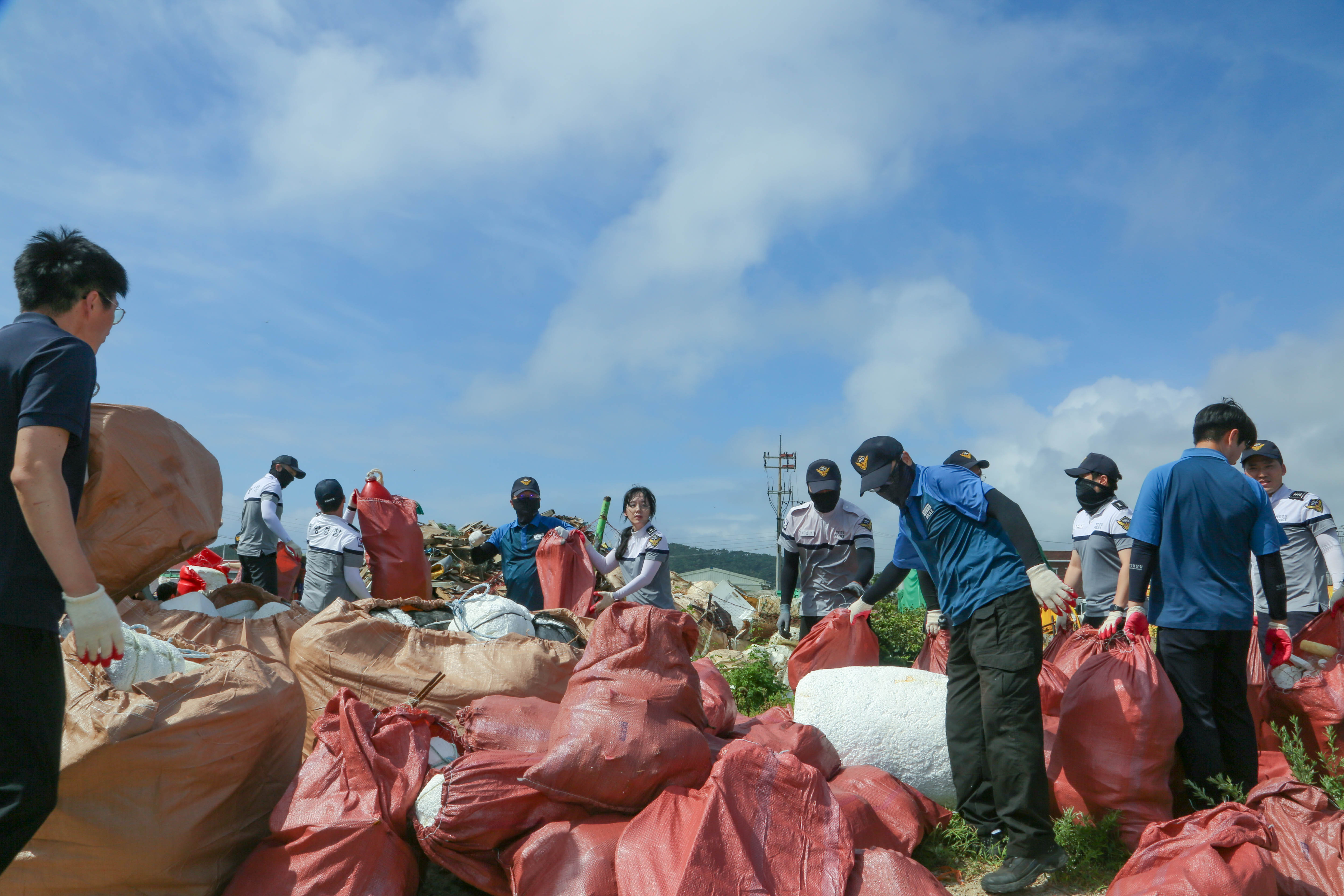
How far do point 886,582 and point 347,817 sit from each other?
2.50 metres

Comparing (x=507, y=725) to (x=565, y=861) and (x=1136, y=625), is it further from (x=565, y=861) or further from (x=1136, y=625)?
(x=1136, y=625)

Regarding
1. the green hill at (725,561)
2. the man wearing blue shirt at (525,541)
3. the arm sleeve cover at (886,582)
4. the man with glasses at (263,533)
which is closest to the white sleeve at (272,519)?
the man with glasses at (263,533)

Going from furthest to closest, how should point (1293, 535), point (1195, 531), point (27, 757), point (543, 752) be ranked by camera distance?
point (1293, 535)
point (1195, 531)
point (543, 752)
point (27, 757)

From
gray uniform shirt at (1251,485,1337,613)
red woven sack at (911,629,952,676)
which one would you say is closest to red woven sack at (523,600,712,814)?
red woven sack at (911,629,952,676)

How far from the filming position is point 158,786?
80.2 inches

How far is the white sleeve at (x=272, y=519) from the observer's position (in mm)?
6215

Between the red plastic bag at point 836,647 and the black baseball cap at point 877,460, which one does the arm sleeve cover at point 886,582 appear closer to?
the red plastic bag at point 836,647

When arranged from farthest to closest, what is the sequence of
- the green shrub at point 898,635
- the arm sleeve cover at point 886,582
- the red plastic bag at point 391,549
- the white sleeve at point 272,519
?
the white sleeve at point 272,519 → the red plastic bag at point 391,549 → the green shrub at point 898,635 → the arm sleeve cover at point 886,582

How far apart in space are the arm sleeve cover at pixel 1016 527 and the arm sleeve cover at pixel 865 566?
1852mm

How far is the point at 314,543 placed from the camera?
4.89 m

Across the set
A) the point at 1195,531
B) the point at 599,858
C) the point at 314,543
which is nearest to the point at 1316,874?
the point at 1195,531

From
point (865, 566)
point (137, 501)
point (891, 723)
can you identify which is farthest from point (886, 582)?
point (137, 501)

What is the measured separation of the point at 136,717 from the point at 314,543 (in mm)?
2991

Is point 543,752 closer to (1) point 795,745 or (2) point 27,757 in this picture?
(1) point 795,745
